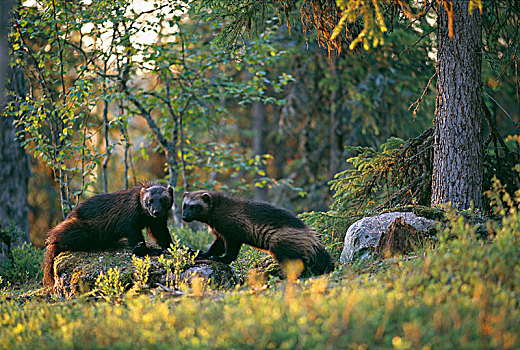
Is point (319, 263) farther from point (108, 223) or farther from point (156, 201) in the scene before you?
point (108, 223)

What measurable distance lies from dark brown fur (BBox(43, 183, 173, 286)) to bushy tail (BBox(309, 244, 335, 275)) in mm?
2434

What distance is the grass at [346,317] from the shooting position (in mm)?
3764

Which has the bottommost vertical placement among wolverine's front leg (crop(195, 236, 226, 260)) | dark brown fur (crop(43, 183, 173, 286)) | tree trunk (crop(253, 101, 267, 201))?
wolverine's front leg (crop(195, 236, 226, 260))

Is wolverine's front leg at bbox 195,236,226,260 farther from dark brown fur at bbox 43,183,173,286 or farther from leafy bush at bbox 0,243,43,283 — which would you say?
leafy bush at bbox 0,243,43,283

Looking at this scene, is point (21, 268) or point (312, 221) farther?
point (21, 268)

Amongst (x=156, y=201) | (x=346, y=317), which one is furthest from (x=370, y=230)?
(x=346, y=317)

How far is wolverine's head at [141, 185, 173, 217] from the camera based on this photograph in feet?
26.5

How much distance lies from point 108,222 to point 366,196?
4500mm

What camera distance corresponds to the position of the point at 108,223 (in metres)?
8.11

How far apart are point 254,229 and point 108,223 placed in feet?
7.61

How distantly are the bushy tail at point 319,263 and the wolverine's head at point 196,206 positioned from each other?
1907 millimetres

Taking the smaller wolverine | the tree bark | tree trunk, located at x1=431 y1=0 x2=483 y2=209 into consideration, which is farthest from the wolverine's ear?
the tree bark

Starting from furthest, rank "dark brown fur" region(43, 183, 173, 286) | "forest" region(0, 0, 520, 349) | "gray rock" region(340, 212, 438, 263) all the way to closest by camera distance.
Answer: "dark brown fur" region(43, 183, 173, 286) → "gray rock" region(340, 212, 438, 263) → "forest" region(0, 0, 520, 349)

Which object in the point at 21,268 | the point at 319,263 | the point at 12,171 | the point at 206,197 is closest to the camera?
the point at 319,263
